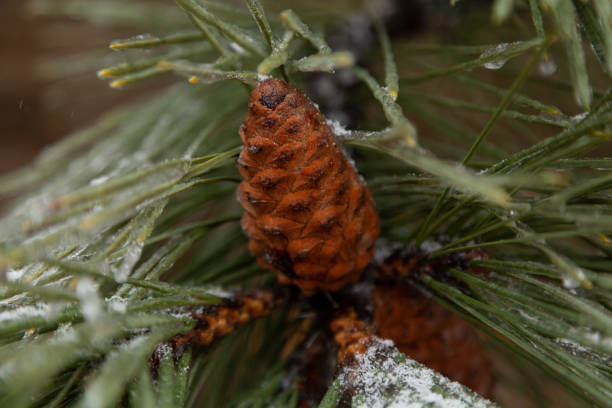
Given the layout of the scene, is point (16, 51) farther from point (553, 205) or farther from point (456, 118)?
point (553, 205)

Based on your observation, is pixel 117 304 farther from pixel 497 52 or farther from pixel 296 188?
pixel 497 52

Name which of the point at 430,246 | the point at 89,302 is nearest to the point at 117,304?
the point at 89,302

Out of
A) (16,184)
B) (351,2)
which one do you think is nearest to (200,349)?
(16,184)

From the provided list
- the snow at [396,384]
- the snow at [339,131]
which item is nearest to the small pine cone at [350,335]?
the snow at [396,384]

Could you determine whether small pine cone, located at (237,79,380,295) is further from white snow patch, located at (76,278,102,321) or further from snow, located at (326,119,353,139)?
white snow patch, located at (76,278,102,321)

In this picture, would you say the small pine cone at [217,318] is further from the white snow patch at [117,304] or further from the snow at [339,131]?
the snow at [339,131]

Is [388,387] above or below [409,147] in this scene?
below

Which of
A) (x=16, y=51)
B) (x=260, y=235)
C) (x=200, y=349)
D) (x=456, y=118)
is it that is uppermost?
(x=456, y=118)
